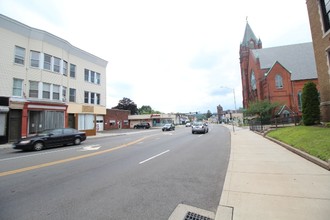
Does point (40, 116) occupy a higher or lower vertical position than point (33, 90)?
lower

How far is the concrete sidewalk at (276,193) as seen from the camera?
11.6 ft

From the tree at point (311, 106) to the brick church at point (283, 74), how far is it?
20864mm

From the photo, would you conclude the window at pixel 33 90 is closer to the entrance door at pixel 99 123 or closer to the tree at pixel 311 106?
the entrance door at pixel 99 123

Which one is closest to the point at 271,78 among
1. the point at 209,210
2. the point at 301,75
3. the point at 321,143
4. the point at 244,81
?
the point at 301,75

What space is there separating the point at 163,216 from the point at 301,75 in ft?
159

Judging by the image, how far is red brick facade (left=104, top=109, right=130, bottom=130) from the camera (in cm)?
4622

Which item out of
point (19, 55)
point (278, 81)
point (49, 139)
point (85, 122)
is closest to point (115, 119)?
point (85, 122)

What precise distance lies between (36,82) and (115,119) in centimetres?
2990

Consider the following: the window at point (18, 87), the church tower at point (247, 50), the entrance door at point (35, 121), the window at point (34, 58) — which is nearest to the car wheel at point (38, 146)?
the entrance door at point (35, 121)

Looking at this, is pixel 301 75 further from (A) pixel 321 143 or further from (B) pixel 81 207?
(B) pixel 81 207

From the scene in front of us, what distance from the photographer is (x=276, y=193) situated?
447 cm

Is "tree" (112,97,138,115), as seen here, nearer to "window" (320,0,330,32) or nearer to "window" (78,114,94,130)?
"window" (78,114,94,130)

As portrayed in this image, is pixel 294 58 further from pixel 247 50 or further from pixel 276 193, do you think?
pixel 276 193

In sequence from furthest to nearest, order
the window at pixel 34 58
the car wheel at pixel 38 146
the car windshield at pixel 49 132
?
the window at pixel 34 58
the car windshield at pixel 49 132
the car wheel at pixel 38 146
